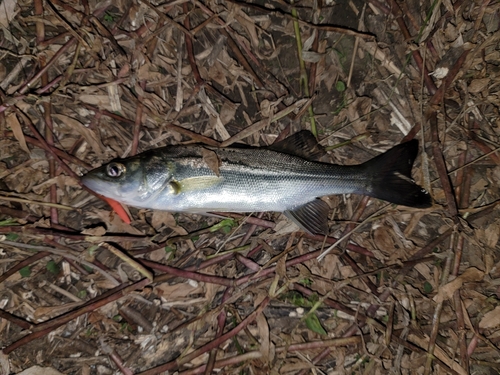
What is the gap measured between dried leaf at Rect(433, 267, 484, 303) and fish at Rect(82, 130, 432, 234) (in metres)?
0.76

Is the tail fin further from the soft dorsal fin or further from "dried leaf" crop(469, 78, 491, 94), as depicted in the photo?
"dried leaf" crop(469, 78, 491, 94)

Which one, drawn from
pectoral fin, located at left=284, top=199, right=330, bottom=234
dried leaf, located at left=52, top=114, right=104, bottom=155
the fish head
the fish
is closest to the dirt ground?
dried leaf, located at left=52, top=114, right=104, bottom=155

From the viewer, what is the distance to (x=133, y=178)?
123 inches

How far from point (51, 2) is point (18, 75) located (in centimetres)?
73

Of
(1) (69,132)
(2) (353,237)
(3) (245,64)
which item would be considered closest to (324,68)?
(3) (245,64)

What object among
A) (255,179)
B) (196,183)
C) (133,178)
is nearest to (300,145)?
(255,179)

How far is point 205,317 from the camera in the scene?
140 inches

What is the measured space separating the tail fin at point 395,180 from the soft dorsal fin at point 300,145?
18.6 inches

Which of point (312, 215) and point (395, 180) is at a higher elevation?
point (395, 180)

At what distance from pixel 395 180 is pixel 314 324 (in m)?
1.54

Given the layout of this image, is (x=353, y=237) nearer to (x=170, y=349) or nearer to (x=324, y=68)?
(x=324, y=68)

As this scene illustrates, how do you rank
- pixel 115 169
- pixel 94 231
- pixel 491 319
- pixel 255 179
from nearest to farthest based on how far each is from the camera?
pixel 115 169, pixel 255 179, pixel 94 231, pixel 491 319

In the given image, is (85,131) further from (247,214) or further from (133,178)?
(247,214)

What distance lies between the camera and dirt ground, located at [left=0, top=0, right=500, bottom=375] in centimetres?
345
